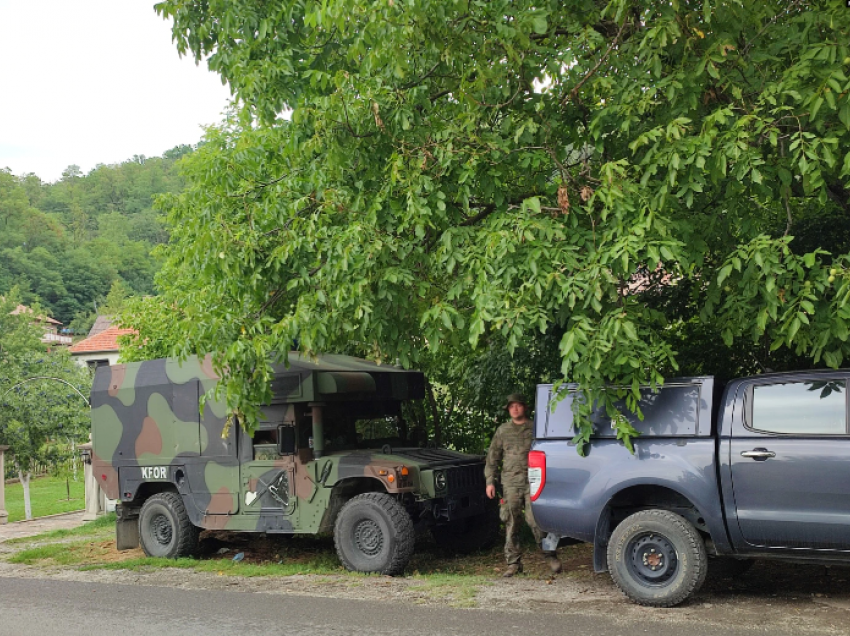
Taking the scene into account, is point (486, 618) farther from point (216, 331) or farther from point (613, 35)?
point (613, 35)

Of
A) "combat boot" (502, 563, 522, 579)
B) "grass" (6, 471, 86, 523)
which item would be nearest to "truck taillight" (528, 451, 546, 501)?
"combat boot" (502, 563, 522, 579)

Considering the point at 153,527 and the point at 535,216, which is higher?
the point at 535,216

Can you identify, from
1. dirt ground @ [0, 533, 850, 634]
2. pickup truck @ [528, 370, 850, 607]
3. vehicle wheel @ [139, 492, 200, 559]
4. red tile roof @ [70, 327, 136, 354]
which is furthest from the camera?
red tile roof @ [70, 327, 136, 354]

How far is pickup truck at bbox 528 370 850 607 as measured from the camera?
7457mm

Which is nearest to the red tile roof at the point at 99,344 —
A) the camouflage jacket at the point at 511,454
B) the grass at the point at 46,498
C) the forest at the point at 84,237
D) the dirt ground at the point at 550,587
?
the grass at the point at 46,498

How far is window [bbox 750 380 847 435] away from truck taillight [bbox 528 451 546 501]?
1.86m

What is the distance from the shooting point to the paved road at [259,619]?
24.3 feet

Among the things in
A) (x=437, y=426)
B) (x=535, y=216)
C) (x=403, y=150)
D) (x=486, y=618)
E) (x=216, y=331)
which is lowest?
(x=486, y=618)

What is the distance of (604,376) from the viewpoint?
846cm

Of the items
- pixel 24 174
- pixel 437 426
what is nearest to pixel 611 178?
pixel 437 426

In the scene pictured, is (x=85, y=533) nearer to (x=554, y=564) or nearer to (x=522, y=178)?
(x=554, y=564)

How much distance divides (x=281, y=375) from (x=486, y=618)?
4360mm

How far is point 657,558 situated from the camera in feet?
26.5

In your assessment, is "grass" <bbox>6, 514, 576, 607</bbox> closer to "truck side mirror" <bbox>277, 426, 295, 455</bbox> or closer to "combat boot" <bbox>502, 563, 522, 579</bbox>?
"combat boot" <bbox>502, 563, 522, 579</bbox>
